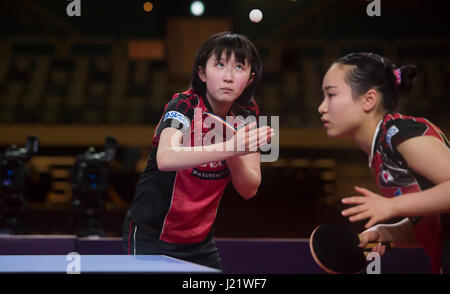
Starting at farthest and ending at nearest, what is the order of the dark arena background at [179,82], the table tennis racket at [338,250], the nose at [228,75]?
the dark arena background at [179,82] < the nose at [228,75] < the table tennis racket at [338,250]

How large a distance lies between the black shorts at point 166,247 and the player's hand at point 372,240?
2.02 ft

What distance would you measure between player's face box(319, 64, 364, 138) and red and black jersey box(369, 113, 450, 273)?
106 mm

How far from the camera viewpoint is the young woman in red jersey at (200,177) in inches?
78.5

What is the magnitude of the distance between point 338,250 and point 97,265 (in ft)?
2.79

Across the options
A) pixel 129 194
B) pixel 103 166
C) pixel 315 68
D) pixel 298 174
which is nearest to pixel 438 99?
pixel 315 68

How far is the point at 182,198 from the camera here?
6.73 ft

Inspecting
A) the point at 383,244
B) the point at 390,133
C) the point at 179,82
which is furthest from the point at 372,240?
the point at 179,82

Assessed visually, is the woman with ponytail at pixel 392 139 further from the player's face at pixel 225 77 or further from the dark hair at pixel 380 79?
the player's face at pixel 225 77

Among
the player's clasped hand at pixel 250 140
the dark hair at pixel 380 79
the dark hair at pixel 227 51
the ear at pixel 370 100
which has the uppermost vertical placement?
the dark hair at pixel 227 51


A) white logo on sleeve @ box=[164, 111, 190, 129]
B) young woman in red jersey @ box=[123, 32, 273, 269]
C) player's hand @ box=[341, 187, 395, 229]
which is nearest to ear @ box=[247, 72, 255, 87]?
young woman in red jersey @ box=[123, 32, 273, 269]

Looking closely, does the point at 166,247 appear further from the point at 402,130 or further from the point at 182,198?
the point at 402,130

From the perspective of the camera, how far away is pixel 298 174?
689 cm

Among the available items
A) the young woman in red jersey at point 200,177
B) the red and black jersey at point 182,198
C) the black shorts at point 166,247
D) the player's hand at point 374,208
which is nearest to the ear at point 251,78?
the young woman in red jersey at point 200,177

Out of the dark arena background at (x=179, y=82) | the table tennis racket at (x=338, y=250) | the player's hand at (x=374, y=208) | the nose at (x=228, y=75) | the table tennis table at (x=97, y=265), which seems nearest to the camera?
the table tennis table at (x=97, y=265)
